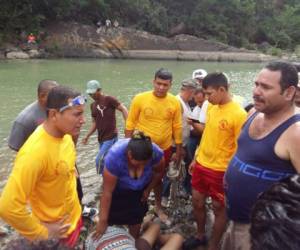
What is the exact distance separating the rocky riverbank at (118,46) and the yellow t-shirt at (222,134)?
21773 millimetres

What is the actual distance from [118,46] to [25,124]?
2531cm

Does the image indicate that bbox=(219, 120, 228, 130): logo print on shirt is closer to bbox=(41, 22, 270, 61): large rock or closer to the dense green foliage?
bbox=(41, 22, 270, 61): large rock

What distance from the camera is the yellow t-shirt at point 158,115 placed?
16.3 ft

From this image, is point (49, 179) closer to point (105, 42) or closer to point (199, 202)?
point (199, 202)

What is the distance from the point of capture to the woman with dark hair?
11.4 feet

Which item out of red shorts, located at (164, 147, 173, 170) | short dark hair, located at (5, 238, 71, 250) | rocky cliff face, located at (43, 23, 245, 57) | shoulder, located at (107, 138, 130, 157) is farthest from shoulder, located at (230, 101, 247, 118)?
rocky cliff face, located at (43, 23, 245, 57)

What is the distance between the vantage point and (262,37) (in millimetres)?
42156

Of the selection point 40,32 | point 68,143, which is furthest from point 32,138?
point 40,32

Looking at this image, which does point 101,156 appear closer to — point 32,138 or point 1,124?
point 32,138

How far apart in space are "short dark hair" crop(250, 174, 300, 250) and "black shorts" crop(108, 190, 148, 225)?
2.61 m

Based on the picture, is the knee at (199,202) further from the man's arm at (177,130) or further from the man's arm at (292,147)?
the man's arm at (292,147)

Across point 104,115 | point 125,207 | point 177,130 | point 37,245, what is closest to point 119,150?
point 125,207

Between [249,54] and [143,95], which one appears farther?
[249,54]

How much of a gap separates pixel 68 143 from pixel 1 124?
719cm
